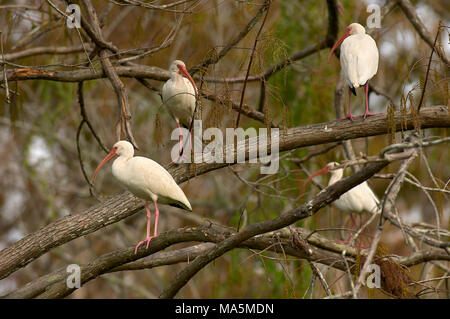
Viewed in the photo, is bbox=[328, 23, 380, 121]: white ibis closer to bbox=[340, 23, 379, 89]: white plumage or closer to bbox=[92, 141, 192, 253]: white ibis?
bbox=[340, 23, 379, 89]: white plumage

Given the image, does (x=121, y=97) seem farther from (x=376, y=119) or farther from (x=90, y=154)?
(x=90, y=154)

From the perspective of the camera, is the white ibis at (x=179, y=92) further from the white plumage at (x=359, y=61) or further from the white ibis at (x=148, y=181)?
the white plumage at (x=359, y=61)

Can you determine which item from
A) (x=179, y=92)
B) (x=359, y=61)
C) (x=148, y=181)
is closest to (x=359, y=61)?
(x=359, y=61)

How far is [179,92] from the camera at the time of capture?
5.94m

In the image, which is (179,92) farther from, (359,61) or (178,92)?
(359,61)

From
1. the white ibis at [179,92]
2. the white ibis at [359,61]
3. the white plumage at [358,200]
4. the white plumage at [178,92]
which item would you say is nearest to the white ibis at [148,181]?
the white ibis at [179,92]

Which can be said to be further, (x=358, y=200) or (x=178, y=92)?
(x=358, y=200)

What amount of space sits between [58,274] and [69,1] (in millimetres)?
2241

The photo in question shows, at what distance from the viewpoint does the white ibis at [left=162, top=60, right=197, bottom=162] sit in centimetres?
590

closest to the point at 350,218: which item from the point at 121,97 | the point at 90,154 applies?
the point at 121,97

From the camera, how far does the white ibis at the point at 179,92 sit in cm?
590

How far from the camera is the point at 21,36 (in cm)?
789

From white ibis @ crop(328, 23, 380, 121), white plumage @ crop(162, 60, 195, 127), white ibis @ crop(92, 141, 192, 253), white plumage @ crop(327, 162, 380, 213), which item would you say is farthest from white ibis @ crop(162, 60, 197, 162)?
white plumage @ crop(327, 162, 380, 213)

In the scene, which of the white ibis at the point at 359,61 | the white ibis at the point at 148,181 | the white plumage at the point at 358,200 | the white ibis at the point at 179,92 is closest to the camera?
the white ibis at the point at 148,181
